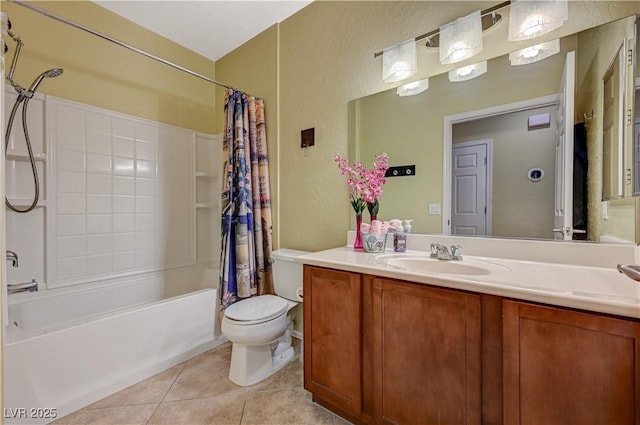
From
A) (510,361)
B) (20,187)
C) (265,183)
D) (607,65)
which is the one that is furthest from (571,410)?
(20,187)

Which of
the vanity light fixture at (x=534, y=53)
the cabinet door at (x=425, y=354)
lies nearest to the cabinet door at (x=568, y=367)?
the cabinet door at (x=425, y=354)

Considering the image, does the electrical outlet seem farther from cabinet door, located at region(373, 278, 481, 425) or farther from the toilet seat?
the toilet seat

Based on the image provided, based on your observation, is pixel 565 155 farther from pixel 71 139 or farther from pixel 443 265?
pixel 71 139

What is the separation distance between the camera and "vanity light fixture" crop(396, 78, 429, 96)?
158 cm

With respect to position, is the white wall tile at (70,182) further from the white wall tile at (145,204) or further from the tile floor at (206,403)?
the tile floor at (206,403)

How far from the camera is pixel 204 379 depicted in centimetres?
171

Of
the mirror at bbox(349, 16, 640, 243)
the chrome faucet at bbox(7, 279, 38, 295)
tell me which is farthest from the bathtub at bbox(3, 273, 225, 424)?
the mirror at bbox(349, 16, 640, 243)

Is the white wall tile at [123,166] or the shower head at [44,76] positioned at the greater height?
the shower head at [44,76]

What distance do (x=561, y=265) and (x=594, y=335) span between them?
1.60ft

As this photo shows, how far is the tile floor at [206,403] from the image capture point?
1384mm

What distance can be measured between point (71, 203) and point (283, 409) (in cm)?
201

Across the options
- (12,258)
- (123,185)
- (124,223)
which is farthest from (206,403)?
(123,185)

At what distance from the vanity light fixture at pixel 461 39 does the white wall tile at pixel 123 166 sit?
241cm

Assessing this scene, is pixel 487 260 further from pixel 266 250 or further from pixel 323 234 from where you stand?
pixel 266 250
